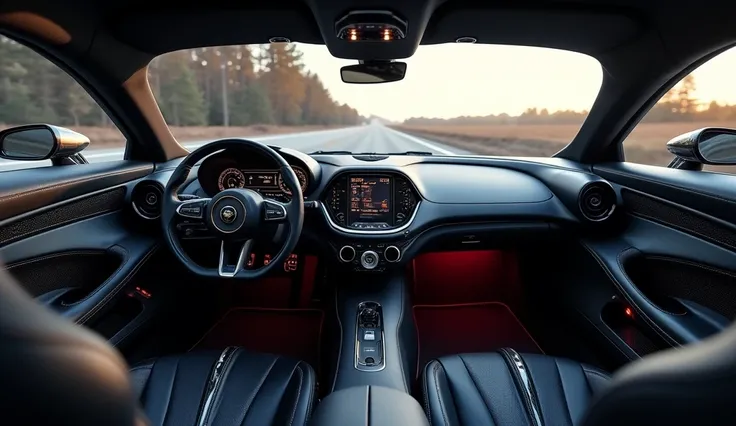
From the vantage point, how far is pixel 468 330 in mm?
3627

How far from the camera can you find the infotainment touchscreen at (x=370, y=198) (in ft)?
10.2

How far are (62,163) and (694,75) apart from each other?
134 inches

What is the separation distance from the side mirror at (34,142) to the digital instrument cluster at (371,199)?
144 cm

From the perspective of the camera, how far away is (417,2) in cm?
239

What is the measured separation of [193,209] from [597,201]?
2279 millimetres

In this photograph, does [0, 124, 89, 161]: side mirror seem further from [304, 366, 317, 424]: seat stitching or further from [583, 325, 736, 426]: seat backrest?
[583, 325, 736, 426]: seat backrest

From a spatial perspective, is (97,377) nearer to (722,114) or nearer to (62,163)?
(62,163)

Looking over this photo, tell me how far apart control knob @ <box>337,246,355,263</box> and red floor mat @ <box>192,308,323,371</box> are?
74cm

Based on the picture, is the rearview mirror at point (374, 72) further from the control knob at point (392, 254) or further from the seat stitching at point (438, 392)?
the seat stitching at point (438, 392)

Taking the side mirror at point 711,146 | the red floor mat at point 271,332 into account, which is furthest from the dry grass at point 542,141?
the red floor mat at point 271,332

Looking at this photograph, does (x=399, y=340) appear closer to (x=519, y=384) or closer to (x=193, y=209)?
(x=519, y=384)

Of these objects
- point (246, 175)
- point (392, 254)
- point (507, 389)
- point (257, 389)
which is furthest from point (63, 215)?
point (507, 389)

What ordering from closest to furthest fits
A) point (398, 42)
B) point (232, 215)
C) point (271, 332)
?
point (232, 215) → point (398, 42) → point (271, 332)

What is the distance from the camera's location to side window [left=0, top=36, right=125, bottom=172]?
2.59 meters
